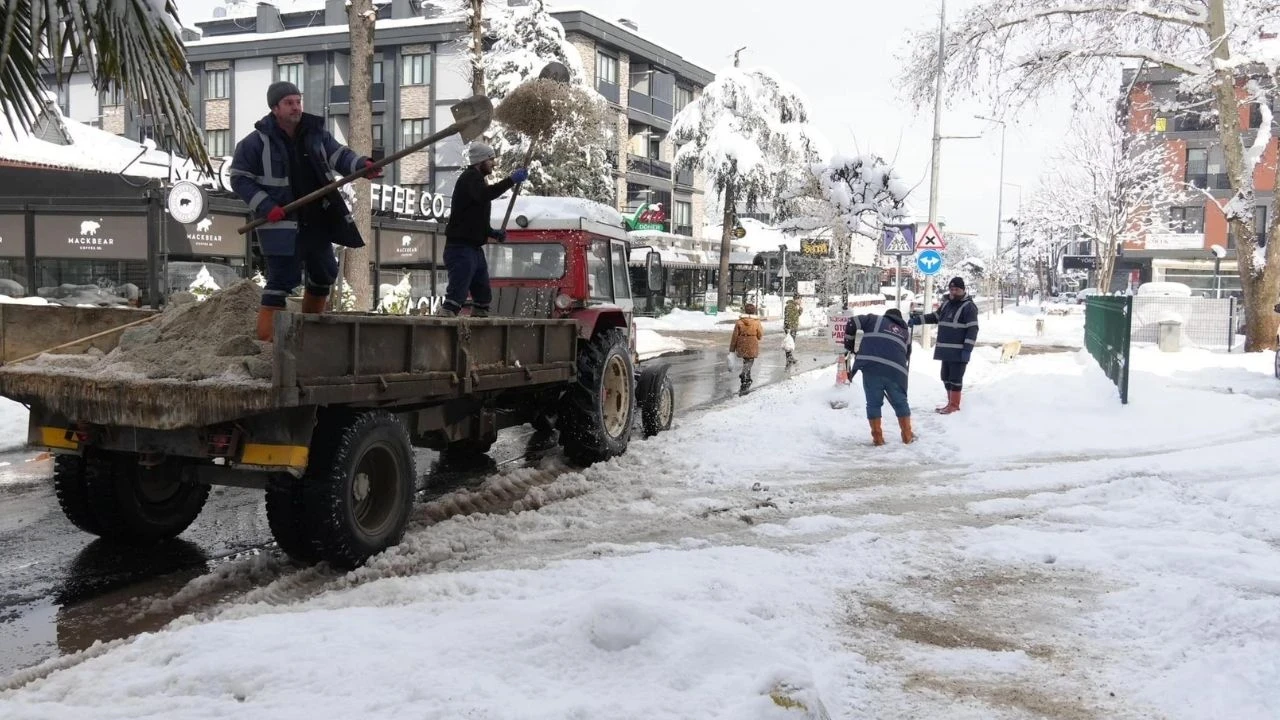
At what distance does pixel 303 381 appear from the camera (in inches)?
191

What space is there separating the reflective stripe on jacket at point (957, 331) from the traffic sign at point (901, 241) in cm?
912

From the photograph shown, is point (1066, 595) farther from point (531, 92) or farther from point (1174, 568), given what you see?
point (531, 92)

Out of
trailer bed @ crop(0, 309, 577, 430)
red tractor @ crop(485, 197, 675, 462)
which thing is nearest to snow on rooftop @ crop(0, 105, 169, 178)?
red tractor @ crop(485, 197, 675, 462)

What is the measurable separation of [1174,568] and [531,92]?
70.2 ft

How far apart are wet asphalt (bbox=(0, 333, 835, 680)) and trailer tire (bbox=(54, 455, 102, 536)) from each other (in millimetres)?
219

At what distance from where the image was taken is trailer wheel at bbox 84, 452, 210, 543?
19.4 feet

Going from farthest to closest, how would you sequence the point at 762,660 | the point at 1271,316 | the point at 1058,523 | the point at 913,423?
1. the point at 1271,316
2. the point at 913,423
3. the point at 1058,523
4. the point at 762,660

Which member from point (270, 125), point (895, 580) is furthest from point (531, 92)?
point (895, 580)

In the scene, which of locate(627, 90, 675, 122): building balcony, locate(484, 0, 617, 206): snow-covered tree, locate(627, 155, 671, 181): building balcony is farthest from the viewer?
locate(627, 155, 671, 181): building balcony

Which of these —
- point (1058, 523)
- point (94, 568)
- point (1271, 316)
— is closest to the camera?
point (94, 568)

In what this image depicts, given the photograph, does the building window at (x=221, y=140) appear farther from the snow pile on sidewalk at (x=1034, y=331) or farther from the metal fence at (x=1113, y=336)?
the metal fence at (x=1113, y=336)

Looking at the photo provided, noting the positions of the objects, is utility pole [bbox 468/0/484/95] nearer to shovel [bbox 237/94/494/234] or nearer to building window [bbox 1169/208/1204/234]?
shovel [bbox 237/94/494/234]

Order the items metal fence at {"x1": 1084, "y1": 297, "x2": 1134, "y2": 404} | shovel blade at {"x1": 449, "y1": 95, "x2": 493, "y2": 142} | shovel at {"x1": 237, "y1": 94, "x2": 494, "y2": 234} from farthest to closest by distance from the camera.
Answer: metal fence at {"x1": 1084, "y1": 297, "x2": 1134, "y2": 404} < shovel blade at {"x1": 449, "y1": 95, "x2": 493, "y2": 142} < shovel at {"x1": 237, "y1": 94, "x2": 494, "y2": 234}

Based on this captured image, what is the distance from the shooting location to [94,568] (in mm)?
5723
